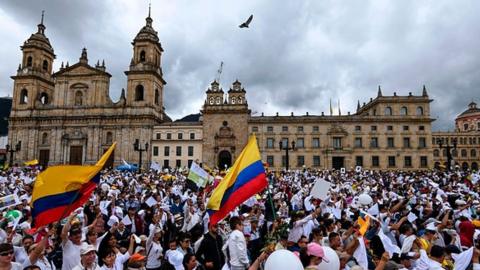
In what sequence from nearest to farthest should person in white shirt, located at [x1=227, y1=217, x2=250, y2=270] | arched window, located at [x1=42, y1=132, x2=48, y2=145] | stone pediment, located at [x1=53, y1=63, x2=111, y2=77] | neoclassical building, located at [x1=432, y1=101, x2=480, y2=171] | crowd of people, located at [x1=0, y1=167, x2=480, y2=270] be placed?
crowd of people, located at [x1=0, y1=167, x2=480, y2=270]
person in white shirt, located at [x1=227, y1=217, x2=250, y2=270]
stone pediment, located at [x1=53, y1=63, x2=111, y2=77]
arched window, located at [x1=42, y1=132, x2=48, y2=145]
neoclassical building, located at [x1=432, y1=101, x2=480, y2=171]

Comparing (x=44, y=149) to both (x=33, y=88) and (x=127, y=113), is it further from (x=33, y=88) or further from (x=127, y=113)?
(x=127, y=113)

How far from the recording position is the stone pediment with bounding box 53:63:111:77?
60656mm

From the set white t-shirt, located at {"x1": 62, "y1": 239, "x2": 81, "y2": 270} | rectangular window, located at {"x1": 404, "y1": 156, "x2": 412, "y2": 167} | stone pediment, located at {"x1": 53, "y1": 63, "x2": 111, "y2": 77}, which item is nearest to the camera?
white t-shirt, located at {"x1": 62, "y1": 239, "x2": 81, "y2": 270}

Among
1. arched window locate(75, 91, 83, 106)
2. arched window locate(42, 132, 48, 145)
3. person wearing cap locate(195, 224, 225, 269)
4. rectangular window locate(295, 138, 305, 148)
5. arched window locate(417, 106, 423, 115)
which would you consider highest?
arched window locate(75, 91, 83, 106)

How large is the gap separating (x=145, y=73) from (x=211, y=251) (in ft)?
183

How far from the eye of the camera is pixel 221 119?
56562 millimetres

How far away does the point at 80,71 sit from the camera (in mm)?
61156

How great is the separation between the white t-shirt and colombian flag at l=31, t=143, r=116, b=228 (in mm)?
493

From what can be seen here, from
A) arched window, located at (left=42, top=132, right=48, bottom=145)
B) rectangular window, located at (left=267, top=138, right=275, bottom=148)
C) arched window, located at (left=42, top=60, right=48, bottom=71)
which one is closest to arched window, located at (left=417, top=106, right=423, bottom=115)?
rectangular window, located at (left=267, top=138, right=275, bottom=148)

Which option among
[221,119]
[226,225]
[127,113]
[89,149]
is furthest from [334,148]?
[226,225]

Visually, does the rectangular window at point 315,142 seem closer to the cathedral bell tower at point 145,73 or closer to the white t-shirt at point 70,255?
the cathedral bell tower at point 145,73

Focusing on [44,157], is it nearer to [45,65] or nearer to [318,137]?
[45,65]

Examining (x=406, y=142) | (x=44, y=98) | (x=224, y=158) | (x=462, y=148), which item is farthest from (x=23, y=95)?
(x=462, y=148)

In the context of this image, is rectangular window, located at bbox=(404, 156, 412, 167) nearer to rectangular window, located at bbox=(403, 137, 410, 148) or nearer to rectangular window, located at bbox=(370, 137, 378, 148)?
rectangular window, located at bbox=(403, 137, 410, 148)
